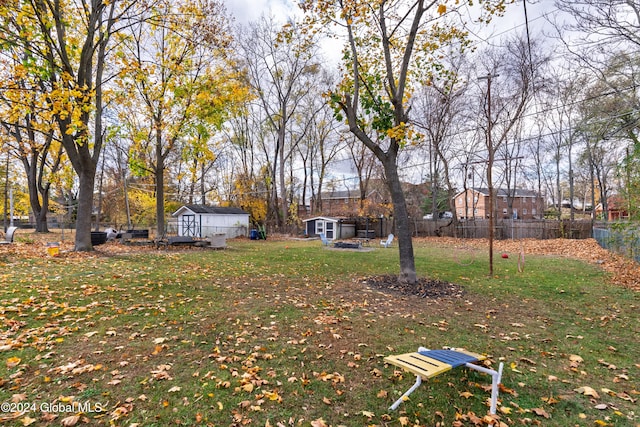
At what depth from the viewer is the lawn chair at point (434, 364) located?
283cm

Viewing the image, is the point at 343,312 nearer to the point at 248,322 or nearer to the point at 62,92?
the point at 248,322

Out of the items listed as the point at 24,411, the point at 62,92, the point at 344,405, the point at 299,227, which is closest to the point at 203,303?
the point at 24,411

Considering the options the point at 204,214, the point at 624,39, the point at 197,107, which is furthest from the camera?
the point at 204,214

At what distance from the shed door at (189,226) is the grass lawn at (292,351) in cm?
1944

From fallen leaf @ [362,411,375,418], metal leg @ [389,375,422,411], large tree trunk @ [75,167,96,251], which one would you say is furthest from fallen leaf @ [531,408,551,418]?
large tree trunk @ [75,167,96,251]

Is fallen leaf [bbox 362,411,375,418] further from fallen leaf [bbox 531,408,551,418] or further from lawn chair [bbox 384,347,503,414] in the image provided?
fallen leaf [bbox 531,408,551,418]

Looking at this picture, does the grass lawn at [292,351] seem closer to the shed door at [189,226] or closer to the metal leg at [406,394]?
the metal leg at [406,394]

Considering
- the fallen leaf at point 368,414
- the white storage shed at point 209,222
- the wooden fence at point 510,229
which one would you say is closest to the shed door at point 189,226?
the white storage shed at point 209,222

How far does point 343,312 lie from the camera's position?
18.5 ft

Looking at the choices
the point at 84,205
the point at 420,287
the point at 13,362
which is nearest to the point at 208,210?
the point at 84,205

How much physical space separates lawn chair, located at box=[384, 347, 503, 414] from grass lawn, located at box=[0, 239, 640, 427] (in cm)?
11

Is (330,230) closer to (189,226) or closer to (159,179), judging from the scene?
(189,226)

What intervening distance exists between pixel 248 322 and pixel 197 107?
47.5 ft

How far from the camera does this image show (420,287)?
7449 mm
